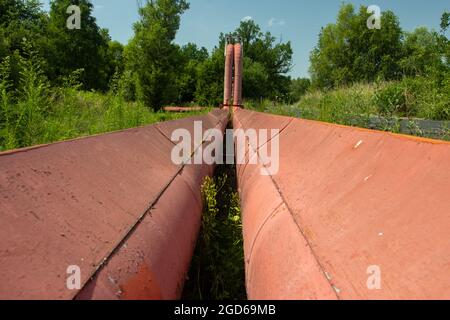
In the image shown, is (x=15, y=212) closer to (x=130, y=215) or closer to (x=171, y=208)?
(x=130, y=215)

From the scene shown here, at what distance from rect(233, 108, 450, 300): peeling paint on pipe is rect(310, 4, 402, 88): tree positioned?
4647 centimetres

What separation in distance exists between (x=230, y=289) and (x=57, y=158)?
1.66m

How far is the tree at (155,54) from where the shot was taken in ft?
81.0

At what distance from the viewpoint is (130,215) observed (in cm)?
136

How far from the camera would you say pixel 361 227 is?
1.05m

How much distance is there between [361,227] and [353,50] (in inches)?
2003

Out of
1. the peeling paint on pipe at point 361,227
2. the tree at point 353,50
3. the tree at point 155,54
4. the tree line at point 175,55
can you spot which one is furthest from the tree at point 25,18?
the tree at point 353,50

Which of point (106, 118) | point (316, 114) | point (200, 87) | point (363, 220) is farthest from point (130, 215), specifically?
point (200, 87)

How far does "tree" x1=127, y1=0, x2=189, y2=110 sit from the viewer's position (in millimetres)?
24703

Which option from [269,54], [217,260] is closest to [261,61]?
[269,54]

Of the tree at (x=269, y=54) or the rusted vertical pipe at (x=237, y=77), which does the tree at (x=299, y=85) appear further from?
the rusted vertical pipe at (x=237, y=77)

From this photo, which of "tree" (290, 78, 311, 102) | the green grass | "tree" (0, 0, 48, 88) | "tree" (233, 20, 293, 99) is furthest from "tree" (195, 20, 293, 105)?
the green grass

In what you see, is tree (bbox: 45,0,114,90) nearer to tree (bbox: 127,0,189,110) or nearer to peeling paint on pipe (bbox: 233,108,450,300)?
tree (bbox: 127,0,189,110)

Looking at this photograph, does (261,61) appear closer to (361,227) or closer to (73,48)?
(73,48)
